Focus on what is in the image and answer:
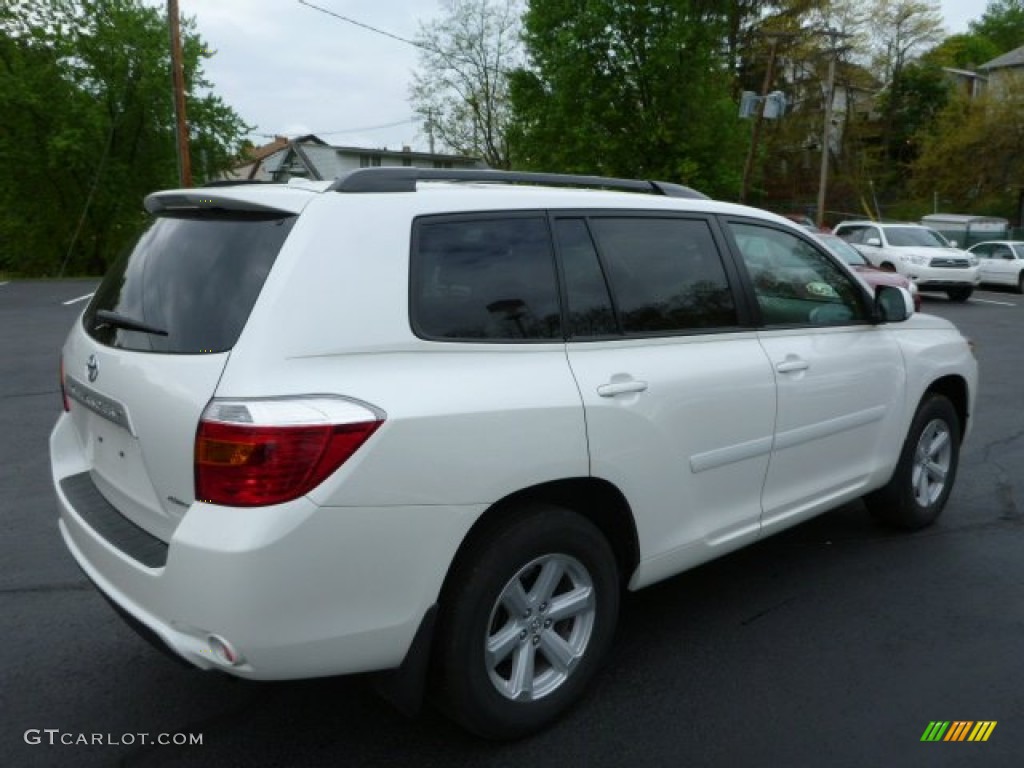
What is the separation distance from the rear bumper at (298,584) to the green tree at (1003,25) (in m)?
88.3

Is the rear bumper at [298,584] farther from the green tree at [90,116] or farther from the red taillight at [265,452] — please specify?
the green tree at [90,116]

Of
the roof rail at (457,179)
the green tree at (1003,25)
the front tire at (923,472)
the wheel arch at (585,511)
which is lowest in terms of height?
the front tire at (923,472)

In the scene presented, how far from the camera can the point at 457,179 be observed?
2984 millimetres

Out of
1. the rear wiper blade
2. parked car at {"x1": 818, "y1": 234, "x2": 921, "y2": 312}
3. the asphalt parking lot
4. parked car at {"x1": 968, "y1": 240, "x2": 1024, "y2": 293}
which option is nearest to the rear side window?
the rear wiper blade

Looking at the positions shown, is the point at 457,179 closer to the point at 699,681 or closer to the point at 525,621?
the point at 525,621

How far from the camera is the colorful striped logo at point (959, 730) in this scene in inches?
109

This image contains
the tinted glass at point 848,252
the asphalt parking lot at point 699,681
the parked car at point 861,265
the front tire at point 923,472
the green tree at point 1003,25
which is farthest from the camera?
the green tree at point 1003,25

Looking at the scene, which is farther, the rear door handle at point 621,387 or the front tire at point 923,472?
the front tire at point 923,472

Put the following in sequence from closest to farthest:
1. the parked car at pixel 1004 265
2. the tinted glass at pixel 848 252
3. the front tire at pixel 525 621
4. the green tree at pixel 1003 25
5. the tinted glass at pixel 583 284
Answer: the front tire at pixel 525 621 → the tinted glass at pixel 583 284 → the tinted glass at pixel 848 252 → the parked car at pixel 1004 265 → the green tree at pixel 1003 25

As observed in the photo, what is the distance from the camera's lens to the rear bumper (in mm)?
2143

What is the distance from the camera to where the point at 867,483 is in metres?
4.10

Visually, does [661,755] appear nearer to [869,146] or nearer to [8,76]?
[8,76]

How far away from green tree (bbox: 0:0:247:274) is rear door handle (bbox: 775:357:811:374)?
29101 mm

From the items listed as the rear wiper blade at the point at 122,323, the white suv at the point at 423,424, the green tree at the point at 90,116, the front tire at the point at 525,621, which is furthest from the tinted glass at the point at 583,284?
the green tree at the point at 90,116
